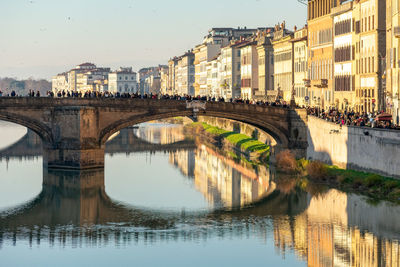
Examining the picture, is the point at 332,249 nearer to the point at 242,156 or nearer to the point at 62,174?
the point at 62,174

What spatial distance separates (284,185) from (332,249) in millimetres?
20117

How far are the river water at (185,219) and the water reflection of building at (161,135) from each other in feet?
91.0

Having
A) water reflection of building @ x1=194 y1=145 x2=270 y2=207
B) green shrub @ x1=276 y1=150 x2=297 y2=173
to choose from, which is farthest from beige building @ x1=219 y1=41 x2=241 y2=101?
green shrub @ x1=276 y1=150 x2=297 y2=173

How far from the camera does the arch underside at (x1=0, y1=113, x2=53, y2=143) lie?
238 ft

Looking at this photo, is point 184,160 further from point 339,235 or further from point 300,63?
point 339,235

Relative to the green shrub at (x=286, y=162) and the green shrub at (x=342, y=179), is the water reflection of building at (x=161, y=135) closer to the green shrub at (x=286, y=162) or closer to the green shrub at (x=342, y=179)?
the green shrub at (x=286, y=162)

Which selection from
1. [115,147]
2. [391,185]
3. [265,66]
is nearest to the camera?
[391,185]

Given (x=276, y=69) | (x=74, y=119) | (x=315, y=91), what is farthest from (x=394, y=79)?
(x=276, y=69)

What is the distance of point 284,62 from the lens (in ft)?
367

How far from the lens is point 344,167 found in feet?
213

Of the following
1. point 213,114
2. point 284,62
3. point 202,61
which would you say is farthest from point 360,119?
point 202,61

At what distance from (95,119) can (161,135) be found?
45.2 meters

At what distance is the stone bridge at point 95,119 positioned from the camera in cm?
7262

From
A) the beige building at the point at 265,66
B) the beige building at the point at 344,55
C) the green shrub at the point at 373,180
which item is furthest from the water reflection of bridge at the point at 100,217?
the beige building at the point at 265,66
